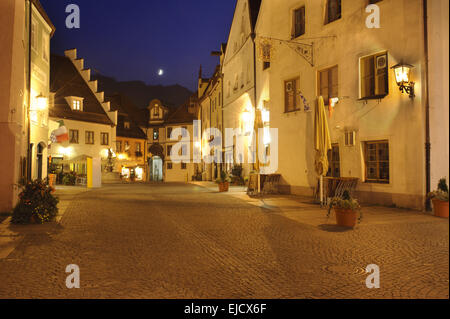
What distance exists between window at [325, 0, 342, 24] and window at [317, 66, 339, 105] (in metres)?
2.17

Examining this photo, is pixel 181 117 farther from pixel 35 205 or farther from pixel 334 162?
pixel 35 205

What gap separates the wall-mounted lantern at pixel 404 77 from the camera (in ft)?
38.4

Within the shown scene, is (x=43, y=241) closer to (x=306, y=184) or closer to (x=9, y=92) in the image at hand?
(x=9, y=92)

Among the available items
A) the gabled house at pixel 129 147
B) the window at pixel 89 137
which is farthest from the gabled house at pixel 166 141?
the window at pixel 89 137

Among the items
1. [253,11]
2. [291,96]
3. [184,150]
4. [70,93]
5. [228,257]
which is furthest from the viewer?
[184,150]

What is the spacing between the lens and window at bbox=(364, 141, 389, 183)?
13.4 metres

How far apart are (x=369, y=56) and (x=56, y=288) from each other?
13.3 m

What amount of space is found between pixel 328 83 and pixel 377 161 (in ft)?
14.6

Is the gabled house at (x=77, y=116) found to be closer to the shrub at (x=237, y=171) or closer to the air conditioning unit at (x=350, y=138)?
the shrub at (x=237, y=171)

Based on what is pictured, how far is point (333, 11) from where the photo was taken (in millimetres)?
16141

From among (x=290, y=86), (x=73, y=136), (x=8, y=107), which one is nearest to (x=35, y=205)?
(x=8, y=107)

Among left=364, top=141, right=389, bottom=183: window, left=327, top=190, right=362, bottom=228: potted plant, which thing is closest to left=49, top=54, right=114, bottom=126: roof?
left=364, top=141, right=389, bottom=183: window

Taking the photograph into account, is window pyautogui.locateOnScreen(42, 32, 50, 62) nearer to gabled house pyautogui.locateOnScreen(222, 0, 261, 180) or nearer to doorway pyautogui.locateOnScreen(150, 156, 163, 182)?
gabled house pyautogui.locateOnScreen(222, 0, 261, 180)

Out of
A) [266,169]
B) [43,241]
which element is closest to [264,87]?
[266,169]
